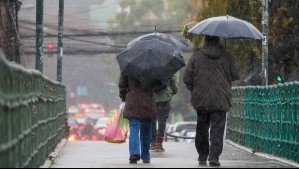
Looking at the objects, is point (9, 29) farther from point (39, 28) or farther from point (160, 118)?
point (160, 118)

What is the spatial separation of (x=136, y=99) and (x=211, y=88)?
1156 mm

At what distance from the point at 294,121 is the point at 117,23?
7739 cm

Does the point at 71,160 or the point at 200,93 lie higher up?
the point at 200,93

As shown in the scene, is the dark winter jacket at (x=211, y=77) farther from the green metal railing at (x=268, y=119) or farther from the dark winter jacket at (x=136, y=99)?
the green metal railing at (x=268, y=119)

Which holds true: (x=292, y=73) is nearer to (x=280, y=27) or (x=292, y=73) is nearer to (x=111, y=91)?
(x=280, y=27)

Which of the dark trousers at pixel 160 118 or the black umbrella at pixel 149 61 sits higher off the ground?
the black umbrella at pixel 149 61

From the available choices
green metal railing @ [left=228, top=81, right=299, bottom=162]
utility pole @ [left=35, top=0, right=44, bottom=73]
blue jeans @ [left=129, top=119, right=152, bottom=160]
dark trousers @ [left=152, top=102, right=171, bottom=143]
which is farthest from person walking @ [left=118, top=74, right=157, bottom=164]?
utility pole @ [left=35, top=0, right=44, bottom=73]

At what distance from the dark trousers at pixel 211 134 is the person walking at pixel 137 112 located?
78 cm

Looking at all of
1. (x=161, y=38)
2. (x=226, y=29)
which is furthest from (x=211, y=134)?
(x=161, y=38)

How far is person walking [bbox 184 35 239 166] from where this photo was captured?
1605cm

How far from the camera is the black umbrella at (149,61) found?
54.9 feet

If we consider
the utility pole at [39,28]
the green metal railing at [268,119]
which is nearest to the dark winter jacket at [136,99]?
the green metal railing at [268,119]

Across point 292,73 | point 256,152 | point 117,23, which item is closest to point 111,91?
point 117,23

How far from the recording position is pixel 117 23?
9531 cm
